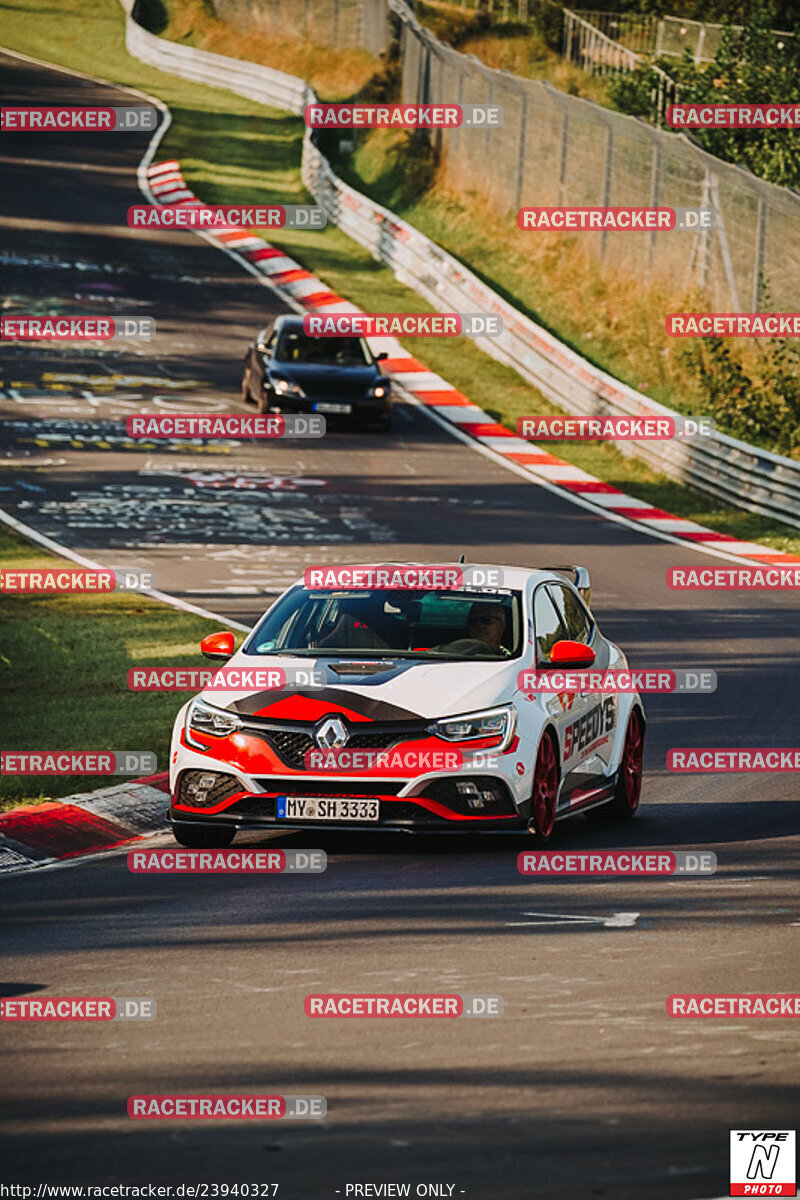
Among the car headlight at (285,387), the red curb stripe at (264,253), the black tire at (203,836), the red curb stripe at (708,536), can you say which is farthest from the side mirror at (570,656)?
the red curb stripe at (264,253)

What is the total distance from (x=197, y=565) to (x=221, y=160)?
108 feet

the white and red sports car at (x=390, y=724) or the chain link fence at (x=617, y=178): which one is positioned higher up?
the white and red sports car at (x=390, y=724)

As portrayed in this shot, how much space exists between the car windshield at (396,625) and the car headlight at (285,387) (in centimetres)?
2054

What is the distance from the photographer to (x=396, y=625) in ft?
41.8

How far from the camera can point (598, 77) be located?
6075 centimetres

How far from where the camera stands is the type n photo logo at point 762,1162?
6262 millimetres

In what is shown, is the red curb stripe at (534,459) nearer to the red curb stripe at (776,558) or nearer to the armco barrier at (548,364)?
the armco barrier at (548,364)

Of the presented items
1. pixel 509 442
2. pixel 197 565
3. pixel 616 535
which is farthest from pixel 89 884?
pixel 509 442

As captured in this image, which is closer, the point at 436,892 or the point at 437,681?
the point at 436,892

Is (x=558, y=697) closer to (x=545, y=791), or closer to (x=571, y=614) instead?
(x=545, y=791)

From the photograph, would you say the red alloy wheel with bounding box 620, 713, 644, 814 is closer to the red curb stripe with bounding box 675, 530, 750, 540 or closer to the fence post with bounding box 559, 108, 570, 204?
the red curb stripe with bounding box 675, 530, 750, 540

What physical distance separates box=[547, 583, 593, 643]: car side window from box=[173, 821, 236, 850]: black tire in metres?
2.51

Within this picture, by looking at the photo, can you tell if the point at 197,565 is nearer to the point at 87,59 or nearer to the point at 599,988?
the point at 599,988

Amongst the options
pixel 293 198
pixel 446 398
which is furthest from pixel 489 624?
pixel 293 198
